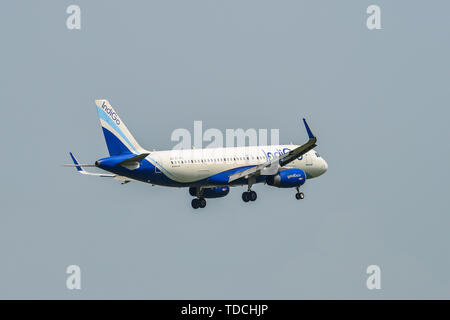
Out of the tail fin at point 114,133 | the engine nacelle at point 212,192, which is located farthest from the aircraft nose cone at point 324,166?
the tail fin at point 114,133

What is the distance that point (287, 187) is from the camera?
157m

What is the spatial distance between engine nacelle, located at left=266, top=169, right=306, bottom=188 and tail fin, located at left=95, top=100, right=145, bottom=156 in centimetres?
1505

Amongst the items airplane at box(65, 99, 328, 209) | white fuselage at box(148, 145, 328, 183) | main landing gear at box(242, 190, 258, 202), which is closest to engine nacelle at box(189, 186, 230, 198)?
airplane at box(65, 99, 328, 209)

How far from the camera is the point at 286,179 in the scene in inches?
6161

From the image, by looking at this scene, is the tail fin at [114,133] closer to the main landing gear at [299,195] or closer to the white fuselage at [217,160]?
the white fuselage at [217,160]

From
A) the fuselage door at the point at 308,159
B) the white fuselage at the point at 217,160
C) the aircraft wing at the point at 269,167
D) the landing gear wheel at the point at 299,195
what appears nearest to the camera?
the white fuselage at the point at 217,160

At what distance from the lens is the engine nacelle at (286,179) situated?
513 ft

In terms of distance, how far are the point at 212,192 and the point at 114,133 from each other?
15760mm

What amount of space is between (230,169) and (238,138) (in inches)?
213

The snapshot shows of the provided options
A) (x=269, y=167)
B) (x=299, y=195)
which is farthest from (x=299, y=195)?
(x=269, y=167)

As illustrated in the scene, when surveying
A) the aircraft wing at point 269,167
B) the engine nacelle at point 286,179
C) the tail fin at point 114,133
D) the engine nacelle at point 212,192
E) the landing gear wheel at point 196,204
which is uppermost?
the tail fin at point 114,133

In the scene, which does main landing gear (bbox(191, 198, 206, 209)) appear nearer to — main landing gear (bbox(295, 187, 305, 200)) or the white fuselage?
the white fuselage

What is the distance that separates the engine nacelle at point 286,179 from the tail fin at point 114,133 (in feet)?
49.4

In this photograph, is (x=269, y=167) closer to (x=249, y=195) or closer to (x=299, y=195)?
(x=249, y=195)
